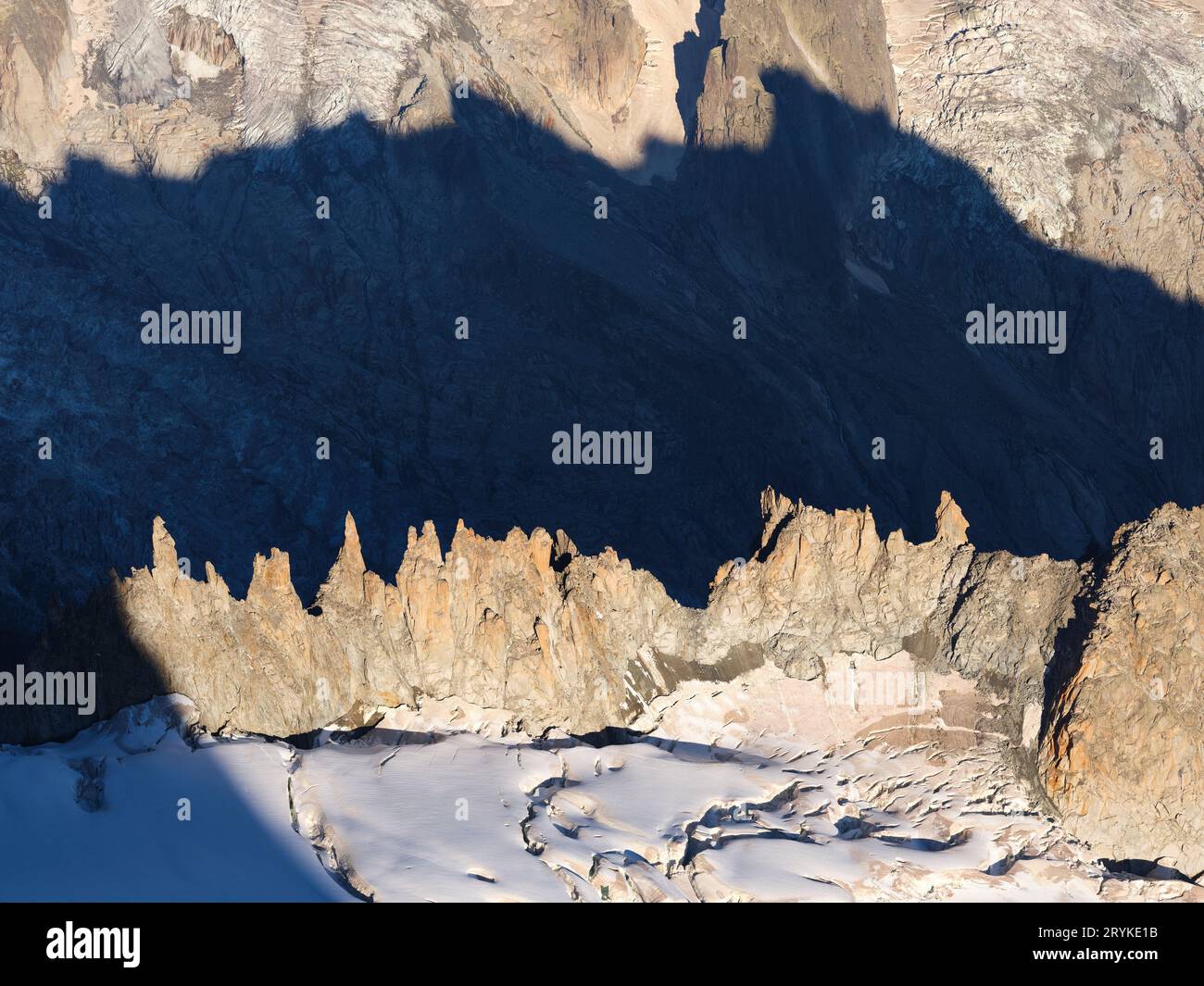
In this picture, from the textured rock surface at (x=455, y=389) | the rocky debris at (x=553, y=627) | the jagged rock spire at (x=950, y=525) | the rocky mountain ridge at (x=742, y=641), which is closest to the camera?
the rocky mountain ridge at (x=742, y=641)

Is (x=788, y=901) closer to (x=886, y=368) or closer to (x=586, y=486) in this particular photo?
(x=586, y=486)

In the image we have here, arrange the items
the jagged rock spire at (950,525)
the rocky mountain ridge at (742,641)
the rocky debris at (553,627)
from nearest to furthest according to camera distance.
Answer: the rocky mountain ridge at (742,641), the rocky debris at (553,627), the jagged rock spire at (950,525)

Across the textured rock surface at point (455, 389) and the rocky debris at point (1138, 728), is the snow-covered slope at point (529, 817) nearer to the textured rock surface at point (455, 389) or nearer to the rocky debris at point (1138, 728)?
the rocky debris at point (1138, 728)

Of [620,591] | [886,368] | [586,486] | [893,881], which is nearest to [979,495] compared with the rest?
[886,368]

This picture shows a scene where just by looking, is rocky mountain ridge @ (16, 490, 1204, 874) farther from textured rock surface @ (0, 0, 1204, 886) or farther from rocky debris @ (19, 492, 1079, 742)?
textured rock surface @ (0, 0, 1204, 886)

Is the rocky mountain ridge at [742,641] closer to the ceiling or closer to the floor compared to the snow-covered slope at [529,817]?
closer to the ceiling

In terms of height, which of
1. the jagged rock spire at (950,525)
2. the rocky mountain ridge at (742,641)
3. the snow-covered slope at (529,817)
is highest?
the jagged rock spire at (950,525)

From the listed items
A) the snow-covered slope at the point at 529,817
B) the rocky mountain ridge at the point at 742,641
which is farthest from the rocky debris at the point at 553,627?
the snow-covered slope at the point at 529,817

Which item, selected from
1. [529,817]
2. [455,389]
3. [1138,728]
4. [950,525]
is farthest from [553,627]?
[455,389]
